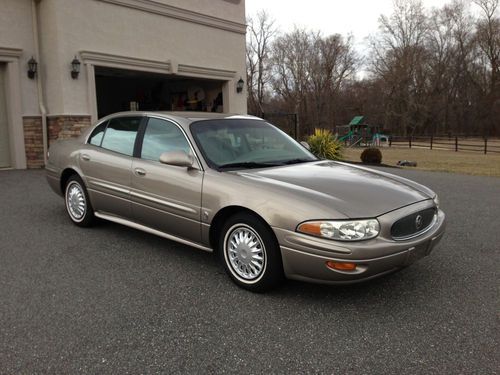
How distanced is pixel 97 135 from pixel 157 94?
44.8 feet

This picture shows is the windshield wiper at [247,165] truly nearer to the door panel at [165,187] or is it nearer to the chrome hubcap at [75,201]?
the door panel at [165,187]

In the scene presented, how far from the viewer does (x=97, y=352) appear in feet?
8.96

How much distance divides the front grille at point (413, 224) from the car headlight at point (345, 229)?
221 mm

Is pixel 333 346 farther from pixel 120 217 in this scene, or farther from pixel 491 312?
pixel 120 217

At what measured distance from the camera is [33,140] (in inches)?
471

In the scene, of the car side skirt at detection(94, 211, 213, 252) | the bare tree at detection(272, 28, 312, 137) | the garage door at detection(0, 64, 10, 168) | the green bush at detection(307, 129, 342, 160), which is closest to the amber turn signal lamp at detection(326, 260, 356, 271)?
the car side skirt at detection(94, 211, 213, 252)

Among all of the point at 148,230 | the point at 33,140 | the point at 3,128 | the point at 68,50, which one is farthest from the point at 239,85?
the point at 148,230

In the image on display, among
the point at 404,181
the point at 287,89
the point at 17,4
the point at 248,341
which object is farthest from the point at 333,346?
the point at 287,89

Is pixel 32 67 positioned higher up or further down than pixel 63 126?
higher up

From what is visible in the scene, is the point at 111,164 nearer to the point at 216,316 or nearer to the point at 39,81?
the point at 216,316

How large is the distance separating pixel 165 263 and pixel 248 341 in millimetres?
1693

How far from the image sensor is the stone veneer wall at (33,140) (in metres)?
11.9

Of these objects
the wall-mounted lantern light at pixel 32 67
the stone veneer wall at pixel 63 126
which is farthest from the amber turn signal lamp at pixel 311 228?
the wall-mounted lantern light at pixel 32 67

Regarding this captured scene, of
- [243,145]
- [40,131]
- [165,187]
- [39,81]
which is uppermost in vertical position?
[39,81]
